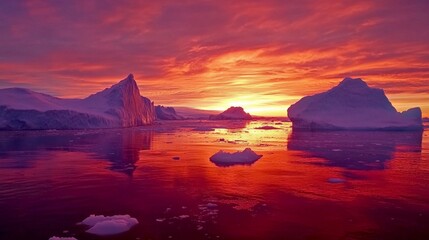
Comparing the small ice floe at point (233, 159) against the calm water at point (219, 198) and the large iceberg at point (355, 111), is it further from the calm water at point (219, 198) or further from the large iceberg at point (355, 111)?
the large iceberg at point (355, 111)

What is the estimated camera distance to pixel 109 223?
604 cm

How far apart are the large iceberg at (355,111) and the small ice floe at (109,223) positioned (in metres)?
35.6

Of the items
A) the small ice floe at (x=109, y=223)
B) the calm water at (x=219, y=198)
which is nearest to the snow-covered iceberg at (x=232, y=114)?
the calm water at (x=219, y=198)

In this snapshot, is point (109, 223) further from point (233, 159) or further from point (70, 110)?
point (70, 110)

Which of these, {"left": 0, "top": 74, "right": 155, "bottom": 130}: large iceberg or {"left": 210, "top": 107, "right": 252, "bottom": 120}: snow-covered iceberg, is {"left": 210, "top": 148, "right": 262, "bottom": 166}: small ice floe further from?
{"left": 210, "top": 107, "right": 252, "bottom": 120}: snow-covered iceberg

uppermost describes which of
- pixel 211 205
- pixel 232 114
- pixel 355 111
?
pixel 232 114

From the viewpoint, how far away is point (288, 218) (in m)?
6.75

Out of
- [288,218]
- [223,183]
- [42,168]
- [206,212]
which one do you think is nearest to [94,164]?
[42,168]

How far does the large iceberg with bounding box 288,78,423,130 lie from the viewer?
1516 inches

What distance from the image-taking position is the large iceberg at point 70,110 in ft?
118

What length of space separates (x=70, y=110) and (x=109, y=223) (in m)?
35.1

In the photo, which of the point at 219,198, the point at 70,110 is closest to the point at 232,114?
the point at 70,110

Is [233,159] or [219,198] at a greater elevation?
[233,159]

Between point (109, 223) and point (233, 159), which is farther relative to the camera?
point (233, 159)
